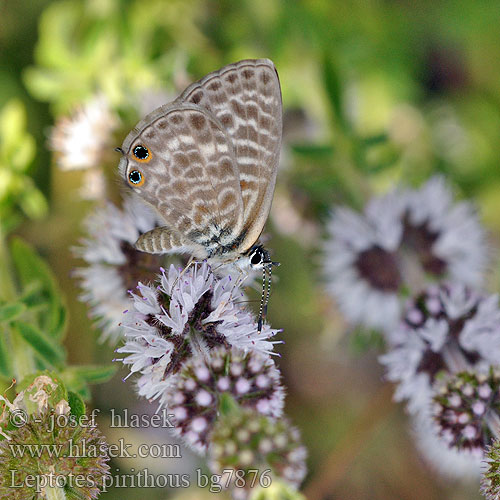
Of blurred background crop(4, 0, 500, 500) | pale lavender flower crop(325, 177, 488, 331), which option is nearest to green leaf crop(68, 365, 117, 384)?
blurred background crop(4, 0, 500, 500)

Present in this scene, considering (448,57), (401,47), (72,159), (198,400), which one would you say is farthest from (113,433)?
(448,57)

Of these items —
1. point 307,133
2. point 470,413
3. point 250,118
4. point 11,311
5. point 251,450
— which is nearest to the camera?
point 251,450

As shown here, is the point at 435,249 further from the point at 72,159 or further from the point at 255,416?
the point at 72,159

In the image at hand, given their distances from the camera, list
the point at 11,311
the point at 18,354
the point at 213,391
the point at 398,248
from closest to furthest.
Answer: the point at 213,391 → the point at 11,311 → the point at 18,354 → the point at 398,248

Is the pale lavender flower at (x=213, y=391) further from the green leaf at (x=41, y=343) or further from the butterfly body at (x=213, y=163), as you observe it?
the green leaf at (x=41, y=343)

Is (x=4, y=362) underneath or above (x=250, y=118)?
underneath

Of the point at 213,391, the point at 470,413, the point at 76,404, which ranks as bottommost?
the point at 470,413

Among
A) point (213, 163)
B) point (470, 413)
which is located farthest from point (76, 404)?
point (470, 413)

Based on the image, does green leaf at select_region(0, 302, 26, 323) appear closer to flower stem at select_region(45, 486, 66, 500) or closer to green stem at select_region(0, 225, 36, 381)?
green stem at select_region(0, 225, 36, 381)

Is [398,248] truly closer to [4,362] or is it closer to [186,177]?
[186,177]
